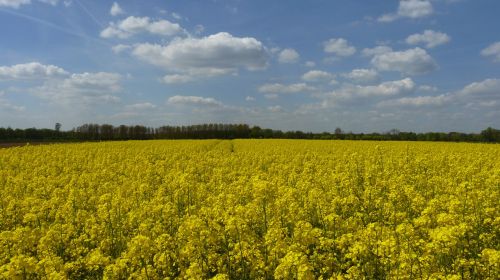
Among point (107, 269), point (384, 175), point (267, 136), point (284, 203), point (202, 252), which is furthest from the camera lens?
point (267, 136)

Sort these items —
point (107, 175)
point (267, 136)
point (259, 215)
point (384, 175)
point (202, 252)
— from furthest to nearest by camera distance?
point (267, 136) → point (107, 175) → point (384, 175) → point (259, 215) → point (202, 252)

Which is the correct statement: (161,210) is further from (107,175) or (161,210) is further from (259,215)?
(107,175)

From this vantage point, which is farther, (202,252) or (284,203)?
(284,203)

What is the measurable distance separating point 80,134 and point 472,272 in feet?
329

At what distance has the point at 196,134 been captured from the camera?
8931 centimetres

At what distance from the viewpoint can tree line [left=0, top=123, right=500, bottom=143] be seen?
64188 mm

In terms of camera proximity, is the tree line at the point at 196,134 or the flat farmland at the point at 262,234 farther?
the tree line at the point at 196,134

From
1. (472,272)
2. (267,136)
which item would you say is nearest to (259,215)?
(472,272)

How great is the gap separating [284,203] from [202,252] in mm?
3075

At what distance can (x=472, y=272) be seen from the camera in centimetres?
584

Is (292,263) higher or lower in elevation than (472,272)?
higher

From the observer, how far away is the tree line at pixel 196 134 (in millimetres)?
64188

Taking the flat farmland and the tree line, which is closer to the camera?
the flat farmland

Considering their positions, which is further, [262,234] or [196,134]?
[196,134]
